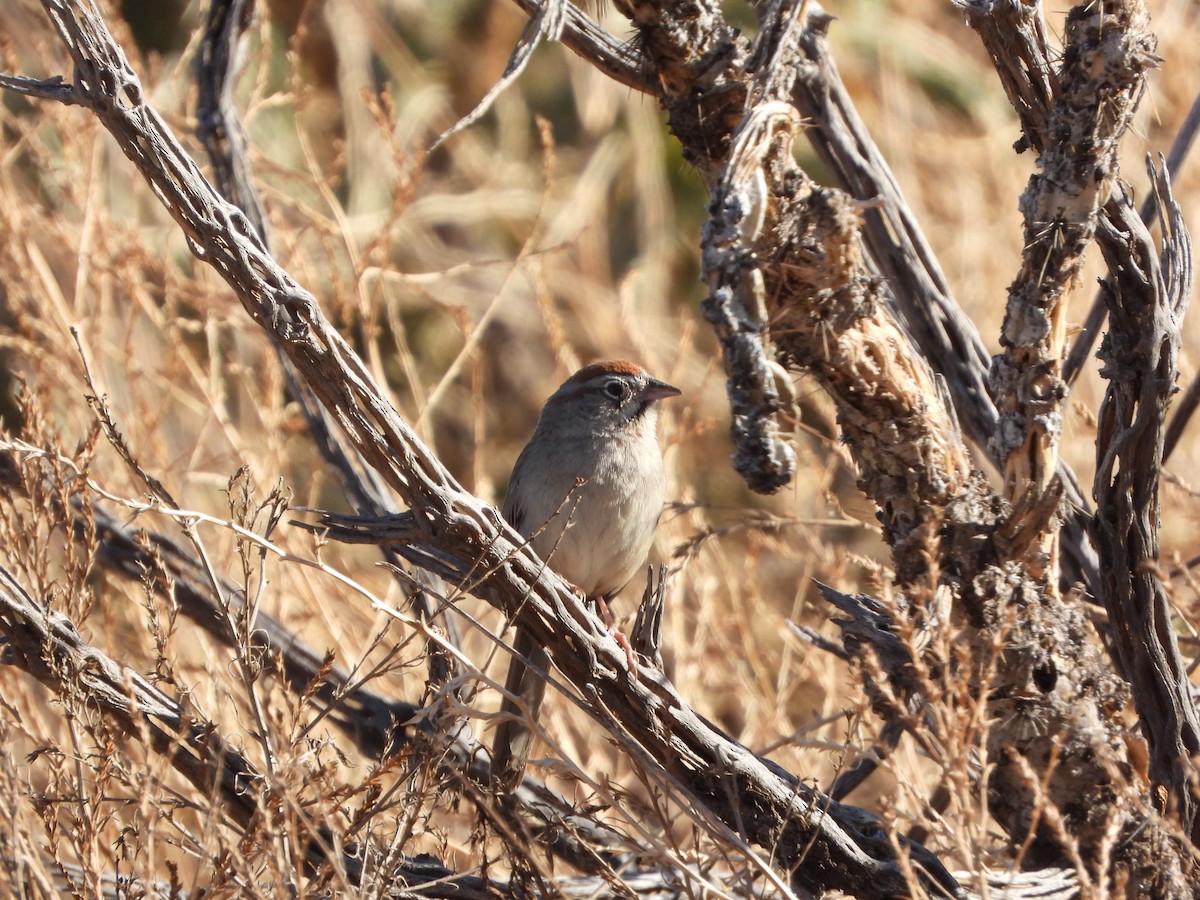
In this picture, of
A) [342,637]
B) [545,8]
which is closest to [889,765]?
[545,8]

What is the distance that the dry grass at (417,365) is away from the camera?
3074mm

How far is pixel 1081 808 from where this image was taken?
3.21 m

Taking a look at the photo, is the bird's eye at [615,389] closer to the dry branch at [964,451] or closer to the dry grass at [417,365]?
the dry grass at [417,365]

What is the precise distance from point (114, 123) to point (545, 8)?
3.93 ft

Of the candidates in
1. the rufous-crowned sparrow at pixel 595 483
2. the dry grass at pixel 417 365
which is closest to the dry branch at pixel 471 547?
the dry grass at pixel 417 365

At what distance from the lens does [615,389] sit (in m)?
4.85

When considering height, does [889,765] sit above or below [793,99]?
below

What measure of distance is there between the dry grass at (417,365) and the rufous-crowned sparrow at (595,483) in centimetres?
37

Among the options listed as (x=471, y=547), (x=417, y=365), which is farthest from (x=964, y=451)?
(x=417, y=365)

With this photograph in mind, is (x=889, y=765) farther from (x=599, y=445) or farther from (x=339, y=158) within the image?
(x=339, y=158)

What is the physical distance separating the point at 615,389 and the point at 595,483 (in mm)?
443

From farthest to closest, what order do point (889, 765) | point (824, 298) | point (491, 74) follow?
1. point (491, 74)
2. point (824, 298)
3. point (889, 765)

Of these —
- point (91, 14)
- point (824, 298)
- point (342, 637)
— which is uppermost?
point (91, 14)

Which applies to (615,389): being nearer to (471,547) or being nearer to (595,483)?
(595,483)
